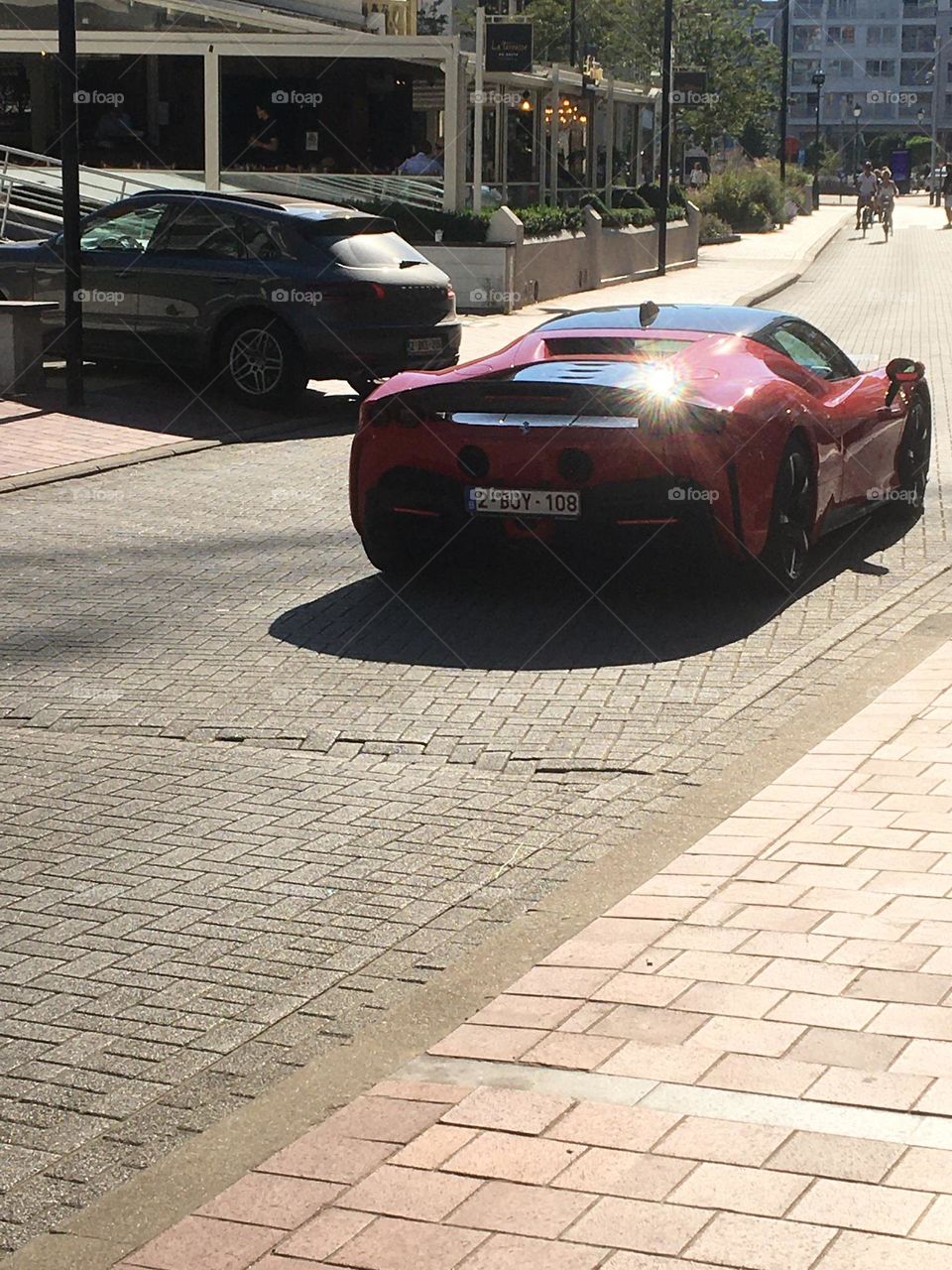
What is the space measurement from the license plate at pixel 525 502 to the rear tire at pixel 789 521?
94 centimetres

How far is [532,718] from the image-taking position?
7340 millimetres

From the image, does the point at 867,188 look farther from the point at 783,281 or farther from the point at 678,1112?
the point at 678,1112

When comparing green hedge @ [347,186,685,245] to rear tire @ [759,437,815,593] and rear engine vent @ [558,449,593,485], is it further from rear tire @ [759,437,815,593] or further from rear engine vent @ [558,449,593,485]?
rear engine vent @ [558,449,593,485]

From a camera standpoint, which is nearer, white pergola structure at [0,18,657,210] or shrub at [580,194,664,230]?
white pergola structure at [0,18,657,210]

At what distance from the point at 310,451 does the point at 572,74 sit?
87.8 ft

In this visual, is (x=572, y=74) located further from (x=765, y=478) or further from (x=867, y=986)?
(x=867, y=986)

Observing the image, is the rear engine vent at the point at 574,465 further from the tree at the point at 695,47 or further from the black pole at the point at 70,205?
the tree at the point at 695,47

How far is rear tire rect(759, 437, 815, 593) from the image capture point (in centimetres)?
916

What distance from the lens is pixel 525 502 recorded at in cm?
896

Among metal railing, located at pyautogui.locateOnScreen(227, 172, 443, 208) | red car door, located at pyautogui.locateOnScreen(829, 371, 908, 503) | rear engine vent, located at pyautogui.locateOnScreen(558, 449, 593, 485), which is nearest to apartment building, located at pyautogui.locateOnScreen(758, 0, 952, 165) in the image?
metal railing, located at pyautogui.locateOnScreen(227, 172, 443, 208)

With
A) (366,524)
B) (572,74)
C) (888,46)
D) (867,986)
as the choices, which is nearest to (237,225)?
(366,524)

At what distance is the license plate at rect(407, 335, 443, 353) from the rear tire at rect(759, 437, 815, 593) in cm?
779

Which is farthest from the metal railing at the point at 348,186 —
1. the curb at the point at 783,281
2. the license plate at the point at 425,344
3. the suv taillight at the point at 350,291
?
the suv taillight at the point at 350,291

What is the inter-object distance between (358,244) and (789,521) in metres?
8.70
